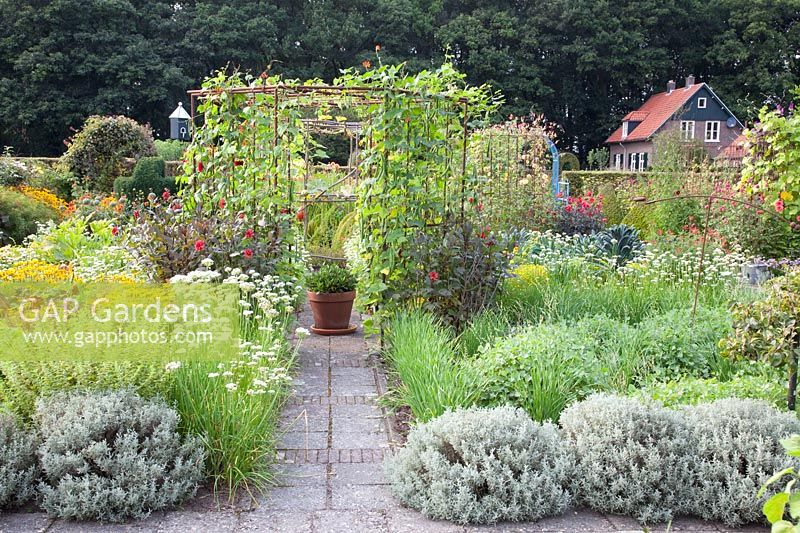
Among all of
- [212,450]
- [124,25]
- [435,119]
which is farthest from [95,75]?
[212,450]

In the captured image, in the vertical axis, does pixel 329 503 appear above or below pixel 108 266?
below

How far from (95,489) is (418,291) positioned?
2.81 metres

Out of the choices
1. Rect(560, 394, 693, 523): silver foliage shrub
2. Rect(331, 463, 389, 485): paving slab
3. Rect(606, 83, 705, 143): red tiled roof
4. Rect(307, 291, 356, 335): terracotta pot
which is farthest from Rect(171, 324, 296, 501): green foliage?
Rect(606, 83, 705, 143): red tiled roof

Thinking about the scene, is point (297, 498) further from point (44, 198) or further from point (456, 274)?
point (44, 198)

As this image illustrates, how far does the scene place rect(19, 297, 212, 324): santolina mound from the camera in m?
3.52

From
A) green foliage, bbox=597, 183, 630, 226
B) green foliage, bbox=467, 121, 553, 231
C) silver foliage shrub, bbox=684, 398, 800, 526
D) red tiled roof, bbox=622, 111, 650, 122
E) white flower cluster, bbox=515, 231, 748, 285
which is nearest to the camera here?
silver foliage shrub, bbox=684, 398, 800, 526

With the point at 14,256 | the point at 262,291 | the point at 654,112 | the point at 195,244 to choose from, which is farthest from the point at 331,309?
the point at 654,112

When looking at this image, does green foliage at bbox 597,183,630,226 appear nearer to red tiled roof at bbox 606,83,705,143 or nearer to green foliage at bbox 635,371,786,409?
green foliage at bbox 635,371,786,409

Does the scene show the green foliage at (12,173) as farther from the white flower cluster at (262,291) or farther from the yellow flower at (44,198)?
the white flower cluster at (262,291)

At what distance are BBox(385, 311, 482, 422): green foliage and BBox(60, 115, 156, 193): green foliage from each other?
9697 mm

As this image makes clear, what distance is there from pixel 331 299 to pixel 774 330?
3.38 metres

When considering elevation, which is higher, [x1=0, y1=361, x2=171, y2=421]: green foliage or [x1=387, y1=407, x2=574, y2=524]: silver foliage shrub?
[x1=0, y1=361, x2=171, y2=421]: green foliage

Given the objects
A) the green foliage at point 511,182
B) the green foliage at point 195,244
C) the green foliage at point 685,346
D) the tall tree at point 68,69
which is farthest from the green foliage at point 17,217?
the tall tree at point 68,69

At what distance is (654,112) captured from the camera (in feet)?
97.0
